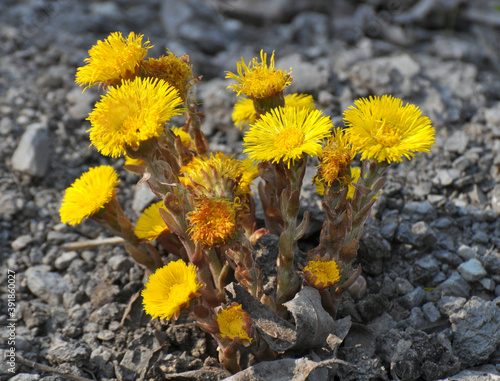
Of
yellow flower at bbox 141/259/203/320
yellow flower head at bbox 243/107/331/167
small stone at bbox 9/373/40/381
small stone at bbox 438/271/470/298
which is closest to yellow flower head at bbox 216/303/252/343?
yellow flower at bbox 141/259/203/320

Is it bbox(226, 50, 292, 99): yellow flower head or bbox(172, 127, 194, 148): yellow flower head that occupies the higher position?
bbox(172, 127, 194, 148): yellow flower head

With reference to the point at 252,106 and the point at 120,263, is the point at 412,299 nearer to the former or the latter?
the point at 252,106

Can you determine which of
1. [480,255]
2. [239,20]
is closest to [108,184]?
[480,255]

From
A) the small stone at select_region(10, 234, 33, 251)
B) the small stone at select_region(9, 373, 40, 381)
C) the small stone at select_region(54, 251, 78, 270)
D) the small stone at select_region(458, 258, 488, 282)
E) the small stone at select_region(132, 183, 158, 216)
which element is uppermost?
the small stone at select_region(132, 183, 158, 216)

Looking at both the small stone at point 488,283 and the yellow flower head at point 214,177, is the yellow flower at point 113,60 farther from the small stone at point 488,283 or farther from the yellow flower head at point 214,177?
the small stone at point 488,283

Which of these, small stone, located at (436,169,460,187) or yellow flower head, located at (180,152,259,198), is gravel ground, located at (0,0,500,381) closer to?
small stone, located at (436,169,460,187)

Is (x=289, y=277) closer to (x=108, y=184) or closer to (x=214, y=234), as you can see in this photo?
(x=214, y=234)

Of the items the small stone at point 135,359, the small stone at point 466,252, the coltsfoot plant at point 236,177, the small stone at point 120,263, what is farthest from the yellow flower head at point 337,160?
the small stone at point 120,263

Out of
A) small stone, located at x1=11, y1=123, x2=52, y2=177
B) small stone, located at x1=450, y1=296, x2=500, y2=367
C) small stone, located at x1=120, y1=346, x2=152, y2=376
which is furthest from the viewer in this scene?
small stone, located at x1=11, y1=123, x2=52, y2=177
